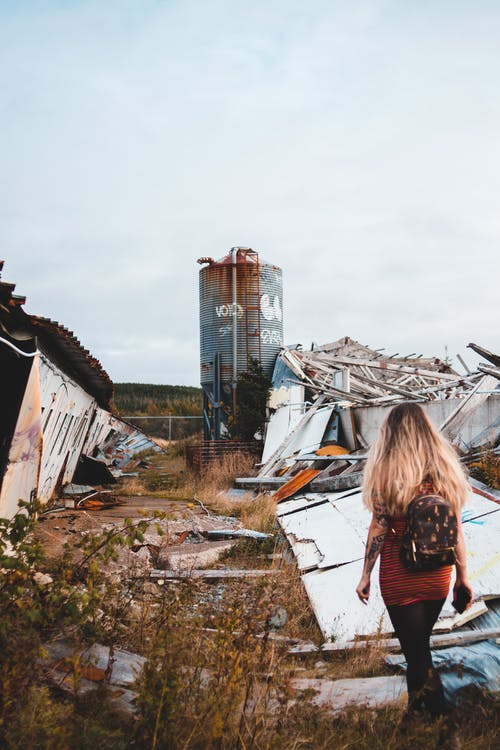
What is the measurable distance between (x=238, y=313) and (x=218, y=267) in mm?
1781

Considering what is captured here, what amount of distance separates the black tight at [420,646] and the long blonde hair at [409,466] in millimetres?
495

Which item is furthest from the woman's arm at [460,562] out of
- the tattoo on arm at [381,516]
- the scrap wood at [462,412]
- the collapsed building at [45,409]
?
the scrap wood at [462,412]

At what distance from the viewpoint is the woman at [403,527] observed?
3.22 metres

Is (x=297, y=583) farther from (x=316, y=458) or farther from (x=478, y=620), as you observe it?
(x=316, y=458)

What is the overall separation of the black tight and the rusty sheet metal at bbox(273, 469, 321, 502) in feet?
25.7

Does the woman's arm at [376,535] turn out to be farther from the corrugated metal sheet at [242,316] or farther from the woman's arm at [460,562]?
the corrugated metal sheet at [242,316]

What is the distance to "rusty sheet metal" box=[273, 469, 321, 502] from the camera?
11180 mm

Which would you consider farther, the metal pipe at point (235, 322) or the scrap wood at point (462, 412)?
the metal pipe at point (235, 322)

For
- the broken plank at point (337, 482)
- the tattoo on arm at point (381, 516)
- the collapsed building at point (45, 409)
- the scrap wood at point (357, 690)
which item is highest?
the collapsed building at point (45, 409)

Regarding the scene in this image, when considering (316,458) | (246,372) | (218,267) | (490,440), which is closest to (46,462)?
(316,458)

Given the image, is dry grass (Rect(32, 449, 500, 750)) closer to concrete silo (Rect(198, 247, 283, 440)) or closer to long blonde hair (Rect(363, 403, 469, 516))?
long blonde hair (Rect(363, 403, 469, 516))

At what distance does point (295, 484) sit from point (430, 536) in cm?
841

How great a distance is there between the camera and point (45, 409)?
9.40m

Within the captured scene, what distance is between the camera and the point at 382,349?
21031 mm
